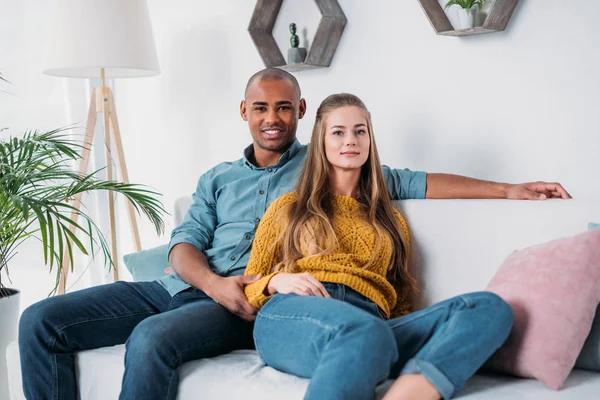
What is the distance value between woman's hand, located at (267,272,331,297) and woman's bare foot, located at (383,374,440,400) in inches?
14.6

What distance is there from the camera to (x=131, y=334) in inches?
74.0

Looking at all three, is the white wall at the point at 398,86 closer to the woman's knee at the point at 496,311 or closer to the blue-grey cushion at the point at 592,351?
the blue-grey cushion at the point at 592,351

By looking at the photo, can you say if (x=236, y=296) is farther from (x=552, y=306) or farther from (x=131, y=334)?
(x=552, y=306)

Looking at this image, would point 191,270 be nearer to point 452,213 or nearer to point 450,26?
point 452,213

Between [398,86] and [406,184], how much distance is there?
21.5 inches

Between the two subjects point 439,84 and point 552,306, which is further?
point 439,84

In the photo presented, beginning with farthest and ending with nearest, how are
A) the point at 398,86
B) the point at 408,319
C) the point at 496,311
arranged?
1. the point at 398,86
2. the point at 408,319
3. the point at 496,311

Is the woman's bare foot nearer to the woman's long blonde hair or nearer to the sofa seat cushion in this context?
the sofa seat cushion

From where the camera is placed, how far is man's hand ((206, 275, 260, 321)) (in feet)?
6.37

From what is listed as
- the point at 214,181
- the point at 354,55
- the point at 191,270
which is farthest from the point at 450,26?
the point at 191,270

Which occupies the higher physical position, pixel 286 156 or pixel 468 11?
pixel 468 11

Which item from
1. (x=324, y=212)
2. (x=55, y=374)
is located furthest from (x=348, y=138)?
(x=55, y=374)

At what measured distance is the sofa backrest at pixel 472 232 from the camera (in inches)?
74.1

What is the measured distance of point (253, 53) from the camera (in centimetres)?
318
